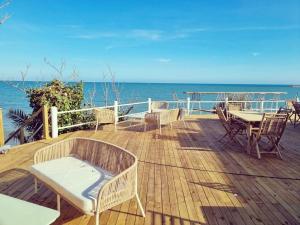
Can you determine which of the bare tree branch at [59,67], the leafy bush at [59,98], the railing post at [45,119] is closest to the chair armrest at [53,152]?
the railing post at [45,119]

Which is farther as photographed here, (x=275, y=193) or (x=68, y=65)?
(x=68, y=65)

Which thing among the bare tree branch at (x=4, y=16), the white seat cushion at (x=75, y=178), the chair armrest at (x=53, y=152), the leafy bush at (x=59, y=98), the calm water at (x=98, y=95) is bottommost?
the calm water at (x=98, y=95)

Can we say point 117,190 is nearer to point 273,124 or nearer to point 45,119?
point 273,124

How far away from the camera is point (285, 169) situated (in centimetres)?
429

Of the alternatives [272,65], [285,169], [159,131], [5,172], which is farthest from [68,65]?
[272,65]

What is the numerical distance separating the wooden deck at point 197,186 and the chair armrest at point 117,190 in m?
0.32

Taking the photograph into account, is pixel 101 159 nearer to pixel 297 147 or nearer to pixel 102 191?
pixel 102 191

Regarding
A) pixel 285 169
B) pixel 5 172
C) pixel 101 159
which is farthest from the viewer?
pixel 285 169

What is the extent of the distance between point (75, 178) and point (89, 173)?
214mm

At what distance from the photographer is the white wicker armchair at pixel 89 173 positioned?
88.6 inches

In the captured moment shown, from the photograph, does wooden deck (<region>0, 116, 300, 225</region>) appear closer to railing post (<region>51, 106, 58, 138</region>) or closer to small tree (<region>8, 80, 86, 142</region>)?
railing post (<region>51, 106, 58, 138</region>)

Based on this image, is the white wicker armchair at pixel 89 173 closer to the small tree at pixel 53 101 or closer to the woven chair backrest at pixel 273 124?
the woven chair backrest at pixel 273 124

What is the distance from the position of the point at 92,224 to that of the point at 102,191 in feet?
1.95

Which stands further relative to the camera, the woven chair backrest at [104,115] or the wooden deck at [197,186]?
the woven chair backrest at [104,115]
